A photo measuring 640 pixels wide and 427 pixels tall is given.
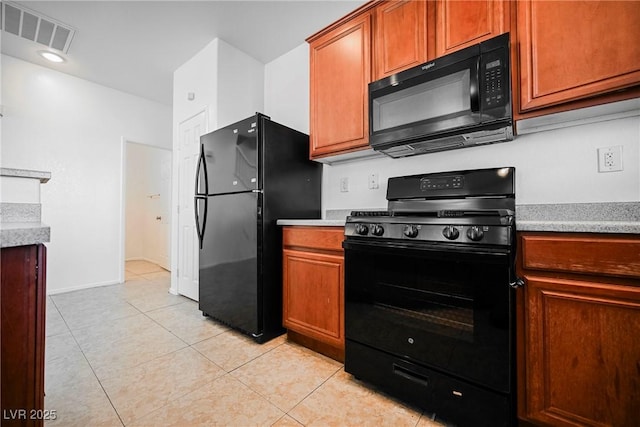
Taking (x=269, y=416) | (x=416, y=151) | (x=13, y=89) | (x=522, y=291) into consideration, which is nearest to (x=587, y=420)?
(x=522, y=291)

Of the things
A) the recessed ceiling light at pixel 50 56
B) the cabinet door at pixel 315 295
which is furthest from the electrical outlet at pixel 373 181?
the recessed ceiling light at pixel 50 56

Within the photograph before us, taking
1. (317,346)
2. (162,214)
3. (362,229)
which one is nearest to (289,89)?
(362,229)

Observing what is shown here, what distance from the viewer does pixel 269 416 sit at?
1.20 m

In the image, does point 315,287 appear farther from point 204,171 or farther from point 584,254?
point 204,171

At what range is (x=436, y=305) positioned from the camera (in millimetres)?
1154

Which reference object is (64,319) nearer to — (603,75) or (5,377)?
(5,377)

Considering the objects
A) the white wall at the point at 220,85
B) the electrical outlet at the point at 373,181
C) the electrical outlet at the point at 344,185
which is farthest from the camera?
the white wall at the point at 220,85

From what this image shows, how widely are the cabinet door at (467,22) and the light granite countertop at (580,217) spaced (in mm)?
955

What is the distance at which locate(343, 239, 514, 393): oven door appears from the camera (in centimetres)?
101

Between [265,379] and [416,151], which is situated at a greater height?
[416,151]

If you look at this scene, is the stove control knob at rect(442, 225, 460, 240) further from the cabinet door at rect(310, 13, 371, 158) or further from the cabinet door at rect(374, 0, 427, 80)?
the cabinet door at rect(374, 0, 427, 80)

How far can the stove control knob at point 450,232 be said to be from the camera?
43.3 inches

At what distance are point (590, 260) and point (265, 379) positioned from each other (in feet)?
5.15

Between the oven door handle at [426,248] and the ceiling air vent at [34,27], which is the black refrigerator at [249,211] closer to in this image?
the oven door handle at [426,248]
